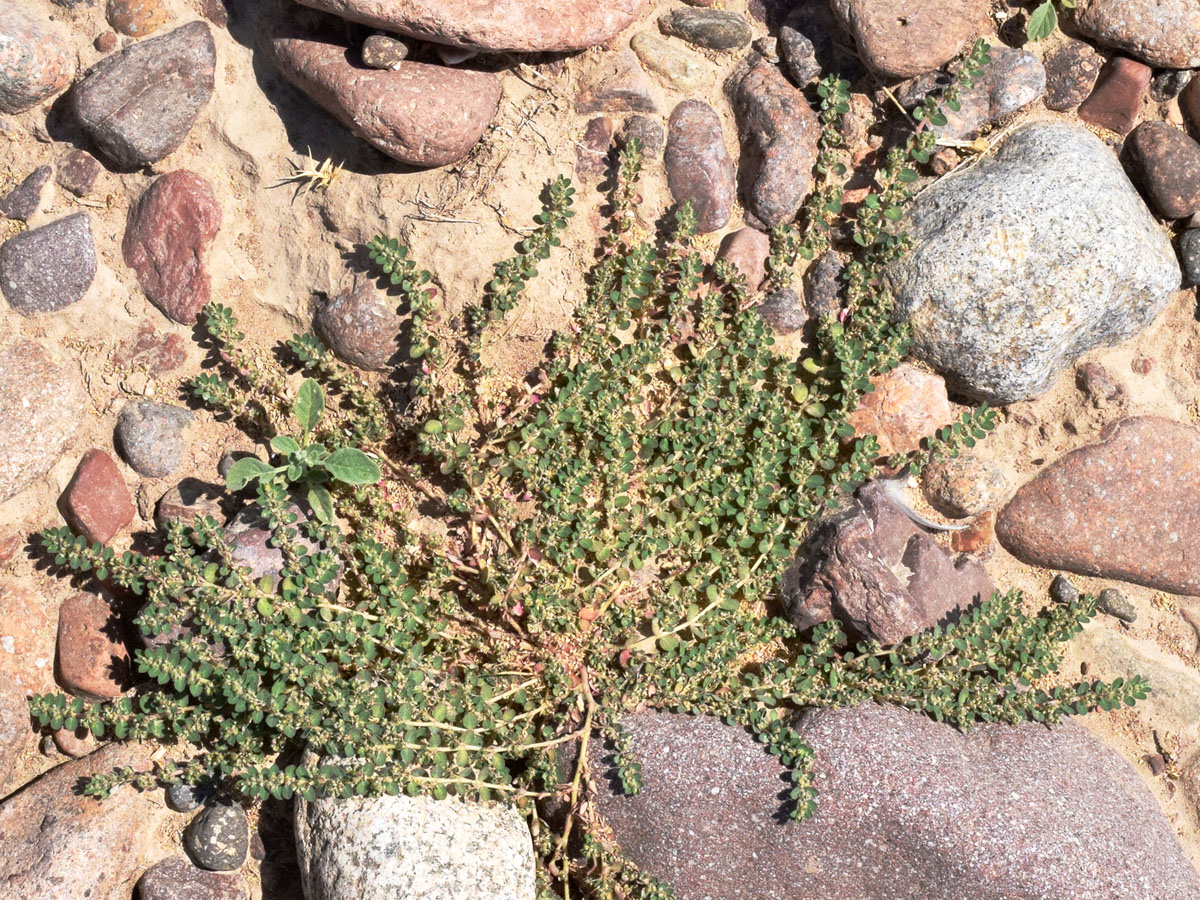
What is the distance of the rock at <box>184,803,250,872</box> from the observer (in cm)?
436

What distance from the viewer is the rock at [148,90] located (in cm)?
441

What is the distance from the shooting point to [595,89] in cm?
450

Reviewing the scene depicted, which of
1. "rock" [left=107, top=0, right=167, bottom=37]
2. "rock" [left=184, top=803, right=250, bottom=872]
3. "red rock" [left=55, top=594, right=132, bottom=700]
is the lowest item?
"rock" [left=184, top=803, right=250, bottom=872]

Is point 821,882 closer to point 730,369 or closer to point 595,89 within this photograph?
point 730,369

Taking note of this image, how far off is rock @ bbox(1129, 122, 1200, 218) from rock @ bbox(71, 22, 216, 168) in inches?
161

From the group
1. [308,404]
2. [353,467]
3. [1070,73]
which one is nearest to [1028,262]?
[1070,73]

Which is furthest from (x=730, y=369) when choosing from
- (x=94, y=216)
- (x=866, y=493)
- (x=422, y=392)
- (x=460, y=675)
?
(x=94, y=216)

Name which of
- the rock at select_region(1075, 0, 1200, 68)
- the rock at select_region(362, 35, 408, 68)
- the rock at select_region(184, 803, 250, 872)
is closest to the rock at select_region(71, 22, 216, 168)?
the rock at select_region(362, 35, 408, 68)

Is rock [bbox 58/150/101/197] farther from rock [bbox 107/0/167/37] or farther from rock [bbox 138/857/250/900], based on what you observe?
rock [bbox 138/857/250/900]

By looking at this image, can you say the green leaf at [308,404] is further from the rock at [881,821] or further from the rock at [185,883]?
the rock at [185,883]

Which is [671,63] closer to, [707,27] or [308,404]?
[707,27]

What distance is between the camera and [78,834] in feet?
14.1

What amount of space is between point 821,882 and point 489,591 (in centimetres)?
179

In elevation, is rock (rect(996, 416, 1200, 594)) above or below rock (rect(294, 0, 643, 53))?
below
